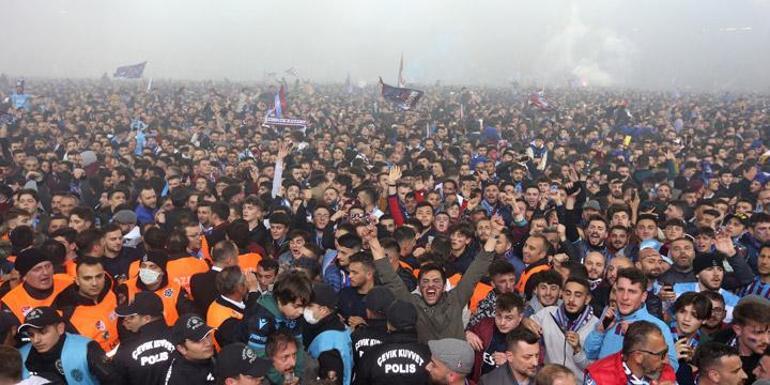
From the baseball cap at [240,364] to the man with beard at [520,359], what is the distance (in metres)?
1.60

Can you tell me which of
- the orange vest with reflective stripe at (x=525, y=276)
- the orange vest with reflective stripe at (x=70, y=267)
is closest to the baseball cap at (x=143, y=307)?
the orange vest with reflective stripe at (x=70, y=267)

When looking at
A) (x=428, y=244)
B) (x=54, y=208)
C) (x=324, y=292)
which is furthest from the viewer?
(x=54, y=208)

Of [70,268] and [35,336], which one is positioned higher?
[35,336]

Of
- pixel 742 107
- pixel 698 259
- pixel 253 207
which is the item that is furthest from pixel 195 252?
pixel 742 107

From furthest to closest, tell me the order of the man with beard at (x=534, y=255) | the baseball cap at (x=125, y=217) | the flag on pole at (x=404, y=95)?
the flag on pole at (x=404, y=95), the baseball cap at (x=125, y=217), the man with beard at (x=534, y=255)

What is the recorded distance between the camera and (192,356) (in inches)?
155

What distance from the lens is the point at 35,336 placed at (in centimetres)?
399

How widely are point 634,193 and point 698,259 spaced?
4.07 metres

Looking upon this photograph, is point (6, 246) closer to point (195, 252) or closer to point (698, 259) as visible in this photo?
point (195, 252)

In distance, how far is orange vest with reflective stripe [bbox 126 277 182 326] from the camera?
538 cm

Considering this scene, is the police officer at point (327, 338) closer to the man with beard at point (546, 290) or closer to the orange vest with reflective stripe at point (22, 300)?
the man with beard at point (546, 290)

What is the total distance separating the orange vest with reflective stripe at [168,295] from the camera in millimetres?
5375

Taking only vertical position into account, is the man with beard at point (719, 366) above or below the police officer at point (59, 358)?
above

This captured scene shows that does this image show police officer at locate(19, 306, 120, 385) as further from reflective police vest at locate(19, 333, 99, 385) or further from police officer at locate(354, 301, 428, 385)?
police officer at locate(354, 301, 428, 385)
